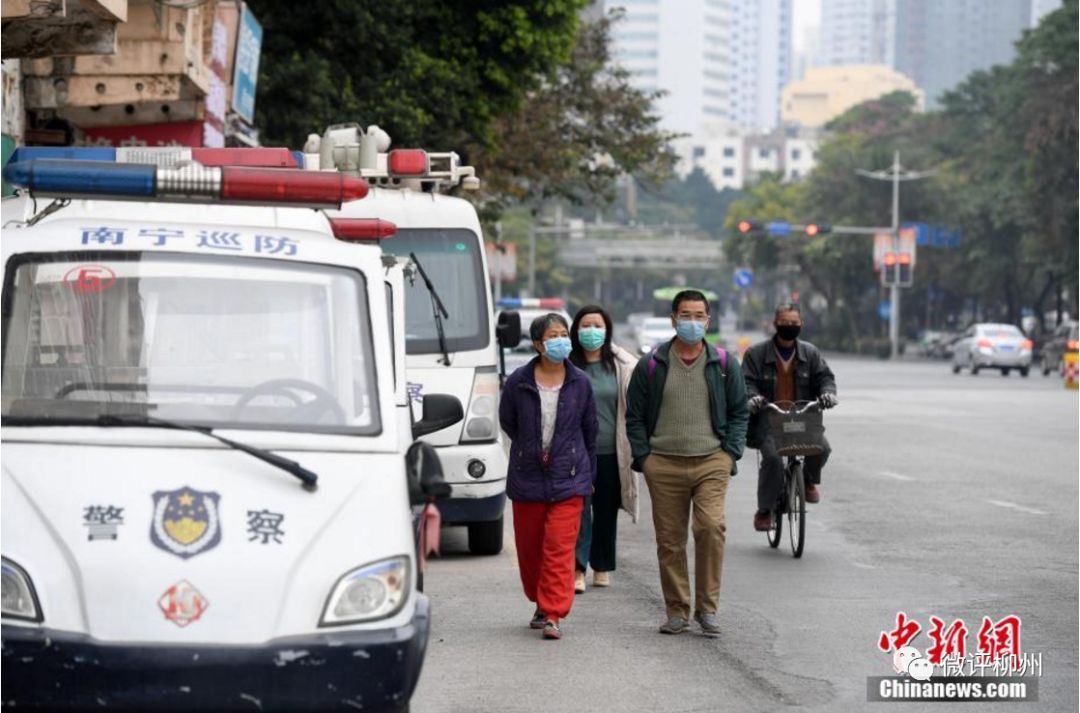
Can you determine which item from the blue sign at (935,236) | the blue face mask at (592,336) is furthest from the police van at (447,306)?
the blue sign at (935,236)

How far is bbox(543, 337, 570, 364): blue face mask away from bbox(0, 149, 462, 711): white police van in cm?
247

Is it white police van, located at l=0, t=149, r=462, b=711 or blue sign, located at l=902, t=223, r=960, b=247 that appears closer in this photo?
white police van, located at l=0, t=149, r=462, b=711

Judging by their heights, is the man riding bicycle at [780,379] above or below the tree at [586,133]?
below

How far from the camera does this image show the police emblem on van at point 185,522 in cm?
642

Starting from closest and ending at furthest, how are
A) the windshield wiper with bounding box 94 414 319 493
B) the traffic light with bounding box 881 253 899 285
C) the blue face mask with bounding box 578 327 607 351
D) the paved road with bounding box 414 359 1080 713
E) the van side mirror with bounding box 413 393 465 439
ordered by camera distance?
the windshield wiper with bounding box 94 414 319 493 < the van side mirror with bounding box 413 393 465 439 < the paved road with bounding box 414 359 1080 713 < the blue face mask with bounding box 578 327 607 351 < the traffic light with bounding box 881 253 899 285

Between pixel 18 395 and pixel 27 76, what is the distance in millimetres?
13703

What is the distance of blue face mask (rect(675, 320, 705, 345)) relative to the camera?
10.4 m

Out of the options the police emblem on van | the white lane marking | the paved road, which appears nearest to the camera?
the police emblem on van

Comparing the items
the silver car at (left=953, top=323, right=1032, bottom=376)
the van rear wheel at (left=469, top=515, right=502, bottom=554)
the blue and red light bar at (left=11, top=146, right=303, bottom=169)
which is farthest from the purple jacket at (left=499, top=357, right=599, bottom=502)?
the silver car at (left=953, top=323, right=1032, bottom=376)

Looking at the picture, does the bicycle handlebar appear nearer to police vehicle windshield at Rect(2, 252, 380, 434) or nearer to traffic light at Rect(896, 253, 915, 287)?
police vehicle windshield at Rect(2, 252, 380, 434)

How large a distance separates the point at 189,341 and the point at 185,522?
3.24 ft

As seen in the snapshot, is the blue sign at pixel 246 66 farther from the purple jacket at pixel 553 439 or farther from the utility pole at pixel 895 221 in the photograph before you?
the utility pole at pixel 895 221

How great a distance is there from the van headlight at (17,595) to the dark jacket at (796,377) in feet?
26.1

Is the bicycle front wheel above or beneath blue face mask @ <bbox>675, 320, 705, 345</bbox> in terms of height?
beneath
